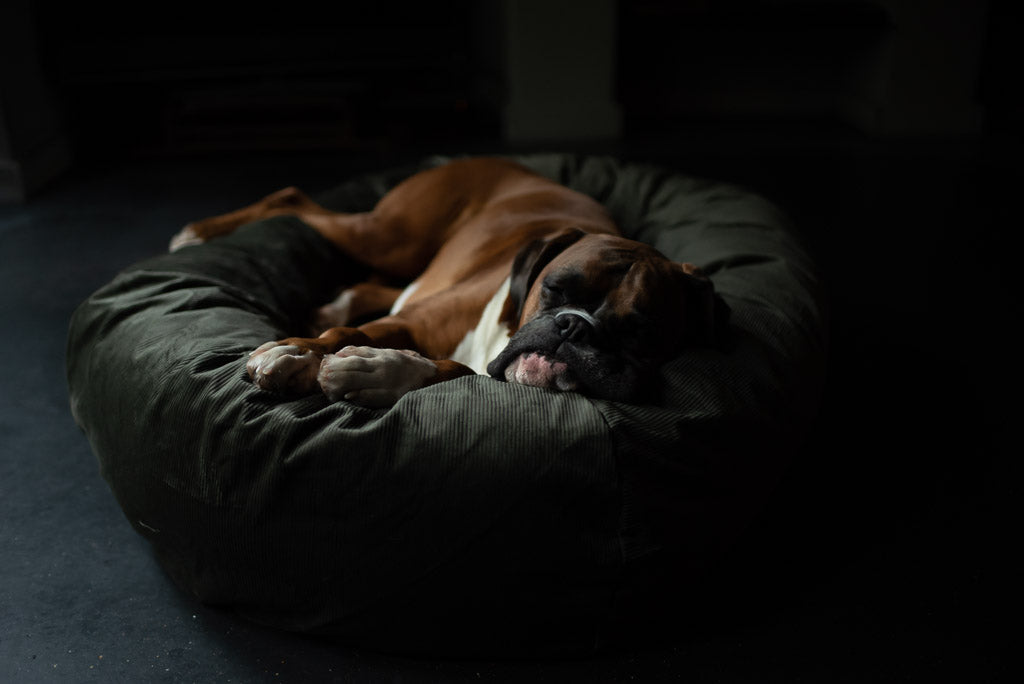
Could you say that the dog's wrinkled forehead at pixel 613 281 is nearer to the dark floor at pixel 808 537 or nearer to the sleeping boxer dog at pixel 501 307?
the sleeping boxer dog at pixel 501 307

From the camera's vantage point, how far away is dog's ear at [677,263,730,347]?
2.14m

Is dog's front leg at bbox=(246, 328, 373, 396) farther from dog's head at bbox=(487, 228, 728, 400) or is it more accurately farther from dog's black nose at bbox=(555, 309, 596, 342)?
dog's black nose at bbox=(555, 309, 596, 342)

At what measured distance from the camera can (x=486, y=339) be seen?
7.98 ft

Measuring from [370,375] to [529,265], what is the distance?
55 cm

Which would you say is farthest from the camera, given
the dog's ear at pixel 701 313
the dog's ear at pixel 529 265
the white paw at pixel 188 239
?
the white paw at pixel 188 239

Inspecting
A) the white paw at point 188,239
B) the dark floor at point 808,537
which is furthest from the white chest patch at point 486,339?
the white paw at point 188,239

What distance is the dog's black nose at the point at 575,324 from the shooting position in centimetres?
192

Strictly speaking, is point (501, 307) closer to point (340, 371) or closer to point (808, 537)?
point (340, 371)

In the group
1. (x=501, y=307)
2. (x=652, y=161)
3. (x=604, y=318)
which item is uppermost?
(x=604, y=318)

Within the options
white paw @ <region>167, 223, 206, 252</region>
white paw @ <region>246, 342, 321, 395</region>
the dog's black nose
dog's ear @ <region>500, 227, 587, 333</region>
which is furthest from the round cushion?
white paw @ <region>167, 223, 206, 252</region>

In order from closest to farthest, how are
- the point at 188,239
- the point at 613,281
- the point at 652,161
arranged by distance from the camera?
the point at 613,281, the point at 188,239, the point at 652,161

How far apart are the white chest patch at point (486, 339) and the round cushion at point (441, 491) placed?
1.50 feet

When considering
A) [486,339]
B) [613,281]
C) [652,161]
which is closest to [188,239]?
[486,339]

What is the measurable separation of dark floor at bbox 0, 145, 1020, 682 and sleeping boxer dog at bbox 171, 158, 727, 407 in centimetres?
56
